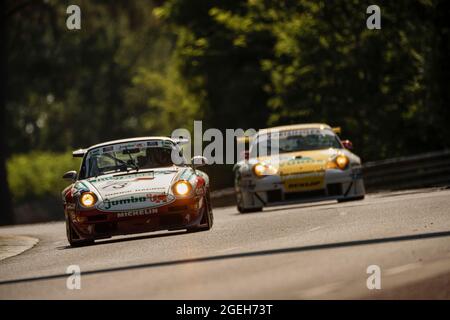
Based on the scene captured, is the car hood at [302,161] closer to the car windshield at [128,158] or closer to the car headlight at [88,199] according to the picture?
the car windshield at [128,158]

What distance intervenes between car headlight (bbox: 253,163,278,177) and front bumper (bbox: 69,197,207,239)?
474 cm

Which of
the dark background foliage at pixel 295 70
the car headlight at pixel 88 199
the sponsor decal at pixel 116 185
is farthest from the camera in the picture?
the dark background foliage at pixel 295 70

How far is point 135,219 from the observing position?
49.9 ft

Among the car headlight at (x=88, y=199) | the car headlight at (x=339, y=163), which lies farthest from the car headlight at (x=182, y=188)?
the car headlight at (x=339, y=163)

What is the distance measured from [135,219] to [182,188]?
2.32 feet

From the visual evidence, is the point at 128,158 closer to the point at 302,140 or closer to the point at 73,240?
the point at 73,240

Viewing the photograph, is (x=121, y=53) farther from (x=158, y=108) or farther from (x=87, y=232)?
(x=87, y=232)

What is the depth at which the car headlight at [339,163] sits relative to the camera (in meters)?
19.8

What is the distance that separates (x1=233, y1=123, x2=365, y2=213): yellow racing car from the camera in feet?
64.6

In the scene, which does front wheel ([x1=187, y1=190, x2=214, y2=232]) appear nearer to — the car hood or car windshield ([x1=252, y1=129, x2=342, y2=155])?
the car hood

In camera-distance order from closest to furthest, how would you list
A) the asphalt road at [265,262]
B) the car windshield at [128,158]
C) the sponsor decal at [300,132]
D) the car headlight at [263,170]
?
the asphalt road at [265,262] < the car windshield at [128,158] < the car headlight at [263,170] < the sponsor decal at [300,132]

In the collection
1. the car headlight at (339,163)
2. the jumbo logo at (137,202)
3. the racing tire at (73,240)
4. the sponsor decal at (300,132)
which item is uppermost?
the sponsor decal at (300,132)

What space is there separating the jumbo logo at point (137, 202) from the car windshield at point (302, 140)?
19.7 feet

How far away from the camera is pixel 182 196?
50.1ft
